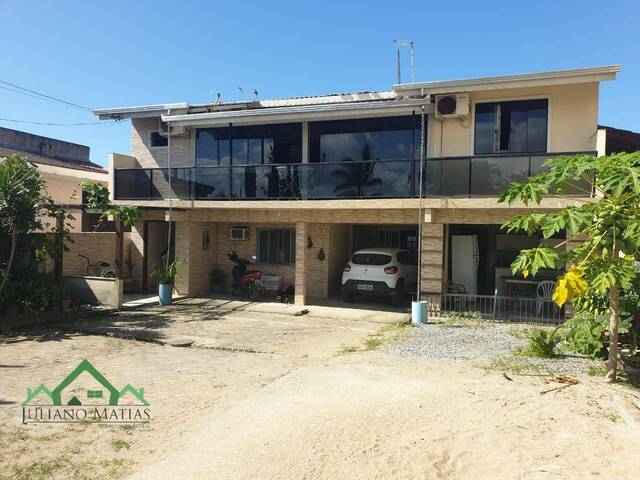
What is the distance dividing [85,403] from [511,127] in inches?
467

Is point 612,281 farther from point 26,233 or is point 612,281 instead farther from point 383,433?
point 26,233

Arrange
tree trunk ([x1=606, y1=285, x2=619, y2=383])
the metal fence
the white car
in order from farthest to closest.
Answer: the white car, the metal fence, tree trunk ([x1=606, y1=285, x2=619, y2=383])

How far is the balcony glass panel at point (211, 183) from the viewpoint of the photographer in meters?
14.3

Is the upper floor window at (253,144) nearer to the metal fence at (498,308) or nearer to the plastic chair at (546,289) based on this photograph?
the metal fence at (498,308)

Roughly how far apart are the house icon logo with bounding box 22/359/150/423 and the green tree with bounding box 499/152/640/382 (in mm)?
5339

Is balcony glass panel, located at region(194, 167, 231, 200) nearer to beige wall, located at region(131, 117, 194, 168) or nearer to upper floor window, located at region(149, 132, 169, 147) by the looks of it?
beige wall, located at region(131, 117, 194, 168)

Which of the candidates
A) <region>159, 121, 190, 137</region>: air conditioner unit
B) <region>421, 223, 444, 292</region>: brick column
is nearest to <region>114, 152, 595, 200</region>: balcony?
<region>421, 223, 444, 292</region>: brick column

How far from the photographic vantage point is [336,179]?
13000 mm

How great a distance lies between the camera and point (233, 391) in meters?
6.25

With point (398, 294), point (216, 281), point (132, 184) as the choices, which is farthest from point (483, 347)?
point (132, 184)

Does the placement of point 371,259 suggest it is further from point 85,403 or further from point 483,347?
point 85,403

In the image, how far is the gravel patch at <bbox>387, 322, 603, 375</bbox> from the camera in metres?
7.43

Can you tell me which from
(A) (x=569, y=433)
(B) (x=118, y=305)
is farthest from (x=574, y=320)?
(B) (x=118, y=305)

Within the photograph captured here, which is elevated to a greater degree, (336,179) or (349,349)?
(336,179)
